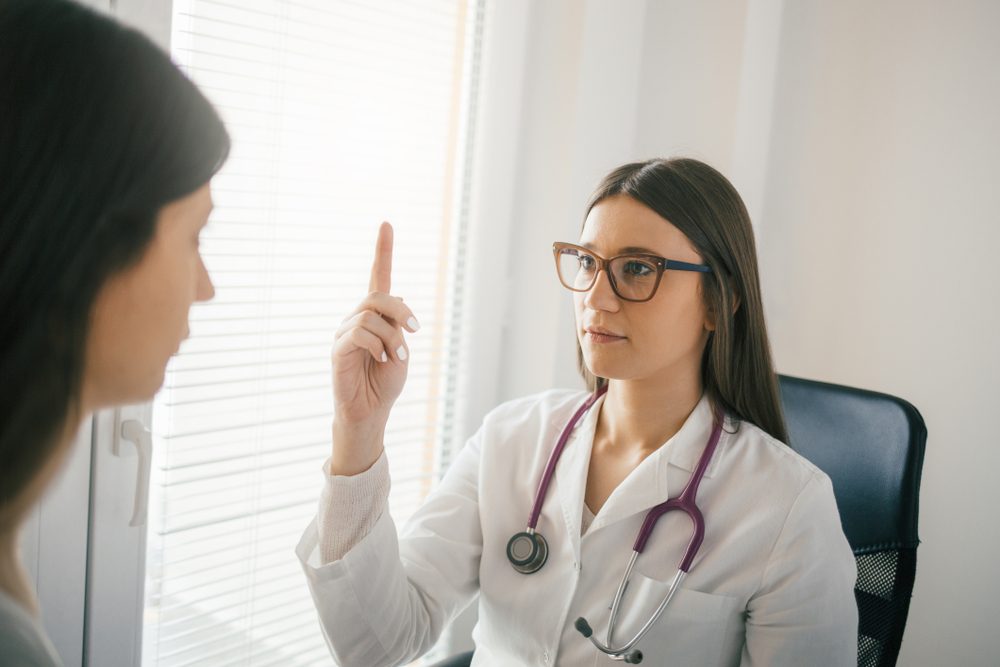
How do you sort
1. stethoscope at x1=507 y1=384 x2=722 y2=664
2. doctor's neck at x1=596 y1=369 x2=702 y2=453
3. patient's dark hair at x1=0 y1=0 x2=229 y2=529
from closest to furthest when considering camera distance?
patient's dark hair at x1=0 y1=0 x2=229 y2=529, stethoscope at x1=507 y1=384 x2=722 y2=664, doctor's neck at x1=596 y1=369 x2=702 y2=453

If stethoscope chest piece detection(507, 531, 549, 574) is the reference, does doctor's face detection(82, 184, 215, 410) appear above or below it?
above

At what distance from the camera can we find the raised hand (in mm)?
1224

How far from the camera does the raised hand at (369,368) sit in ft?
4.01

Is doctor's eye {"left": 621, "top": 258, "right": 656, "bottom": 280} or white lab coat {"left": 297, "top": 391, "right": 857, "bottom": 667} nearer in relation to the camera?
white lab coat {"left": 297, "top": 391, "right": 857, "bottom": 667}

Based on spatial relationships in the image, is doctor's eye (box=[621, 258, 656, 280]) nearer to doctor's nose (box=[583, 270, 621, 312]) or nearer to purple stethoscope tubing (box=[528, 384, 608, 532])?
doctor's nose (box=[583, 270, 621, 312])

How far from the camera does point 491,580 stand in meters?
1.43

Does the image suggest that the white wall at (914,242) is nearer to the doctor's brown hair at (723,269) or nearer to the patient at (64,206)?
the doctor's brown hair at (723,269)

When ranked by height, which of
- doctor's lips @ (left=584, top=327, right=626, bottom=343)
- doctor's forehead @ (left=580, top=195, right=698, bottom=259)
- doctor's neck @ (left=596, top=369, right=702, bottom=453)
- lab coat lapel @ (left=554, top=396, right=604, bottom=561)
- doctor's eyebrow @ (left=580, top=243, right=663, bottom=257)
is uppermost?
doctor's forehead @ (left=580, top=195, right=698, bottom=259)

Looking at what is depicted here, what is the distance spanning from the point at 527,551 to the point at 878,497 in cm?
66

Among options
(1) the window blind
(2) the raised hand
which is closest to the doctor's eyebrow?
(2) the raised hand

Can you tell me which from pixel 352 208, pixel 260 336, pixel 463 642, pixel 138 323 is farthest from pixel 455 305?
pixel 138 323

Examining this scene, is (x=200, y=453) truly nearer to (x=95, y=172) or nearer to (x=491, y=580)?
(x=491, y=580)

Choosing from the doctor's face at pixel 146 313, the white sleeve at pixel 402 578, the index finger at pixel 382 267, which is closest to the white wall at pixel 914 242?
the white sleeve at pixel 402 578

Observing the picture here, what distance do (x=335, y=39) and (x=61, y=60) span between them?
3.93ft
